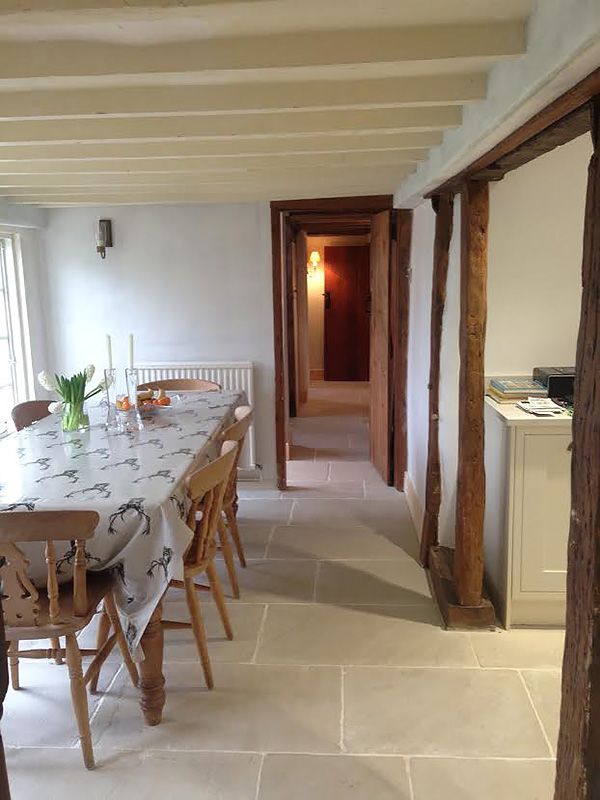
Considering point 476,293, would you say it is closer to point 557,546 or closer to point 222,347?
point 557,546

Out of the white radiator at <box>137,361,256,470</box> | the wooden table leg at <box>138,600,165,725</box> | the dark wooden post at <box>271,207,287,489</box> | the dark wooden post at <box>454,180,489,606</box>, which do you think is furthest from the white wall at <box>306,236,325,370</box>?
the wooden table leg at <box>138,600,165,725</box>

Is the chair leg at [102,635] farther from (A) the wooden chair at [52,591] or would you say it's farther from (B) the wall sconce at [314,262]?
(B) the wall sconce at [314,262]

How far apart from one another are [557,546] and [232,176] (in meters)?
2.47

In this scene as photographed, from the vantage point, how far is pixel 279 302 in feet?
16.2

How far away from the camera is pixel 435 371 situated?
3732mm

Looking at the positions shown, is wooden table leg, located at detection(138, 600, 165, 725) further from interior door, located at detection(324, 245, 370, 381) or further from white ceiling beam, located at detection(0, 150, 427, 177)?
interior door, located at detection(324, 245, 370, 381)

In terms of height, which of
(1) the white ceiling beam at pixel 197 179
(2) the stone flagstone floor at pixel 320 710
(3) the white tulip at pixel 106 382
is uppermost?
(1) the white ceiling beam at pixel 197 179

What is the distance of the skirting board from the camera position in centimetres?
430

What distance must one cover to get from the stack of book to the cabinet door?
1.18 ft

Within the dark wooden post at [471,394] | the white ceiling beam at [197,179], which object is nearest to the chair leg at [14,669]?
the dark wooden post at [471,394]

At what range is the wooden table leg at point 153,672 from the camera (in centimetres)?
238

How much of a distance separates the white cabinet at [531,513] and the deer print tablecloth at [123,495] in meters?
1.36

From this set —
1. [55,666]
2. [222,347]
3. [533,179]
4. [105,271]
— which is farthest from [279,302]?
[55,666]

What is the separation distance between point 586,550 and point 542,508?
55.8 inches
